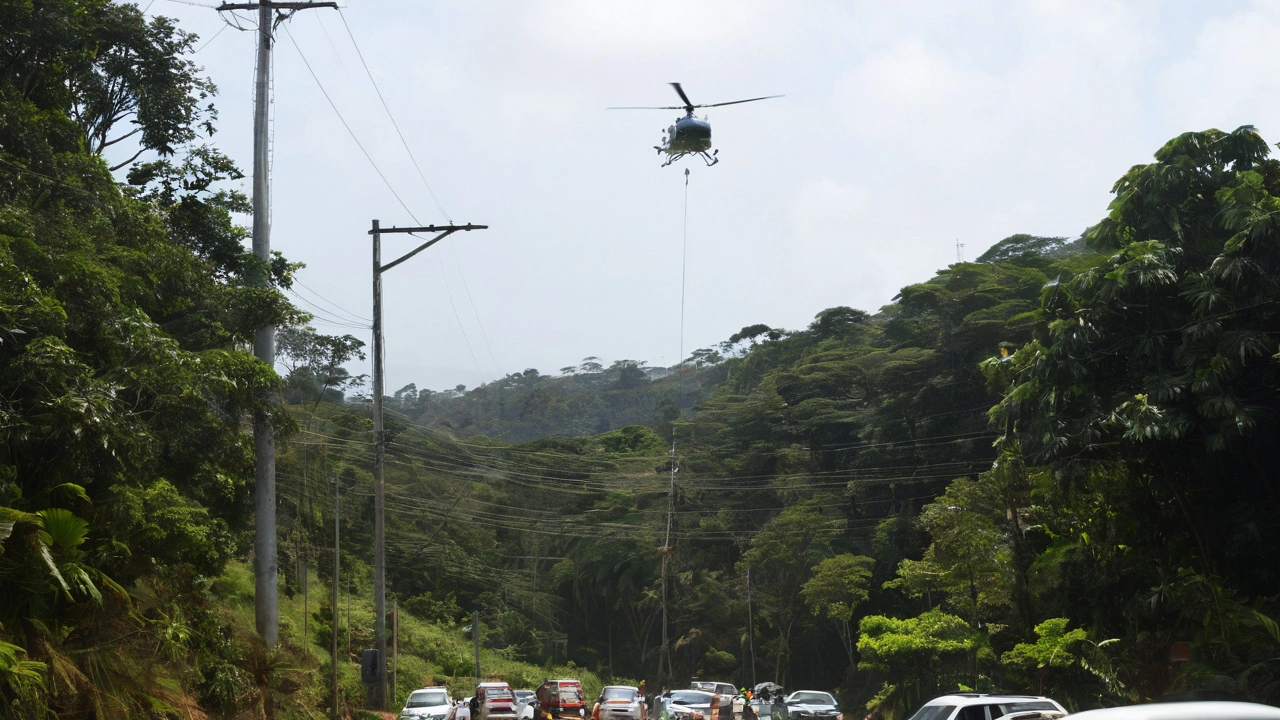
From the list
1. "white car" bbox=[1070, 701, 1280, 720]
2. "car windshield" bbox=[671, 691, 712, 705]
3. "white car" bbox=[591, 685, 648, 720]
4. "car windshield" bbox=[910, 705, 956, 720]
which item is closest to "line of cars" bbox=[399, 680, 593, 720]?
"white car" bbox=[591, 685, 648, 720]

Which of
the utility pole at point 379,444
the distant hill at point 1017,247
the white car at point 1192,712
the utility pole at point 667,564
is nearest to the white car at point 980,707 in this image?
the white car at point 1192,712

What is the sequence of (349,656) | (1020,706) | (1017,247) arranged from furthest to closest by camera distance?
(1017,247), (349,656), (1020,706)

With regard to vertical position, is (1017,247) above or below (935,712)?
above

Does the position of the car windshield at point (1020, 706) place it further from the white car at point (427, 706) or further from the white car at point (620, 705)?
the white car at point (427, 706)

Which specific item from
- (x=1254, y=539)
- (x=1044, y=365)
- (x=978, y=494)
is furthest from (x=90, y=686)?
(x=978, y=494)

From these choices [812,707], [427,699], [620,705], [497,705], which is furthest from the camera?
[812,707]

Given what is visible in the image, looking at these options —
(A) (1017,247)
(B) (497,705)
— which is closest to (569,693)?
(B) (497,705)

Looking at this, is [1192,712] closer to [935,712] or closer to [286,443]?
[935,712]
